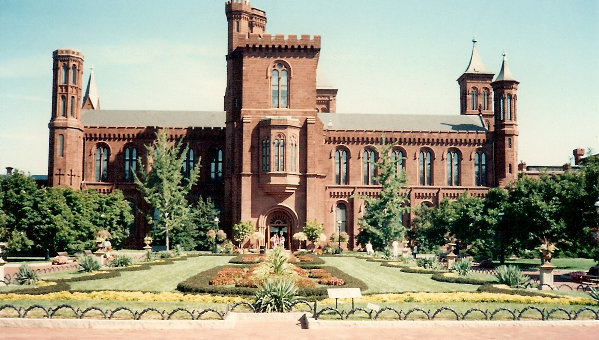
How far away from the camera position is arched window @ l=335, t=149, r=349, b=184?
6469 centimetres

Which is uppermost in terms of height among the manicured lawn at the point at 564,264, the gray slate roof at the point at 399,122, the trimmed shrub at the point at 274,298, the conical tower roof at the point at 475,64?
the conical tower roof at the point at 475,64

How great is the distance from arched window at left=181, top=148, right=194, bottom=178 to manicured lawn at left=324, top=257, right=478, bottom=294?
3056 centimetres

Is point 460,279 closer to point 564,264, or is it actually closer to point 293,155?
point 564,264

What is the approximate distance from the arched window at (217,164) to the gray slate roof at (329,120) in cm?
499

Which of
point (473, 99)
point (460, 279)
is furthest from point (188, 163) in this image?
point (460, 279)

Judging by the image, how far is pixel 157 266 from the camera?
35.8m

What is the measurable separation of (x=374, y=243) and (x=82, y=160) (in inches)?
1250

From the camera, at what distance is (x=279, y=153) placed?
176 ft

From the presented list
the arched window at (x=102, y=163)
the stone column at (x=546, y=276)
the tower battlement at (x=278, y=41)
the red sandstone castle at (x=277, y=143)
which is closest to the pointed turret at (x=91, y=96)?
the red sandstone castle at (x=277, y=143)

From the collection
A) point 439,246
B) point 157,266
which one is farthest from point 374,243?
point 157,266

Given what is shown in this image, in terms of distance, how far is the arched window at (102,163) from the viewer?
63.7 meters

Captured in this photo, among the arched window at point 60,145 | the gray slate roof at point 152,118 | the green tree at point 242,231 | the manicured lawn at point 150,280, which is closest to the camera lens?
the manicured lawn at point 150,280

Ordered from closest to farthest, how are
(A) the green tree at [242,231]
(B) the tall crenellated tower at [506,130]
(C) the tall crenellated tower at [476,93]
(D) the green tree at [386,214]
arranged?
(A) the green tree at [242,231], (D) the green tree at [386,214], (B) the tall crenellated tower at [506,130], (C) the tall crenellated tower at [476,93]

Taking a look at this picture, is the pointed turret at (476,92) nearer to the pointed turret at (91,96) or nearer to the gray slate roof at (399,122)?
the gray slate roof at (399,122)
